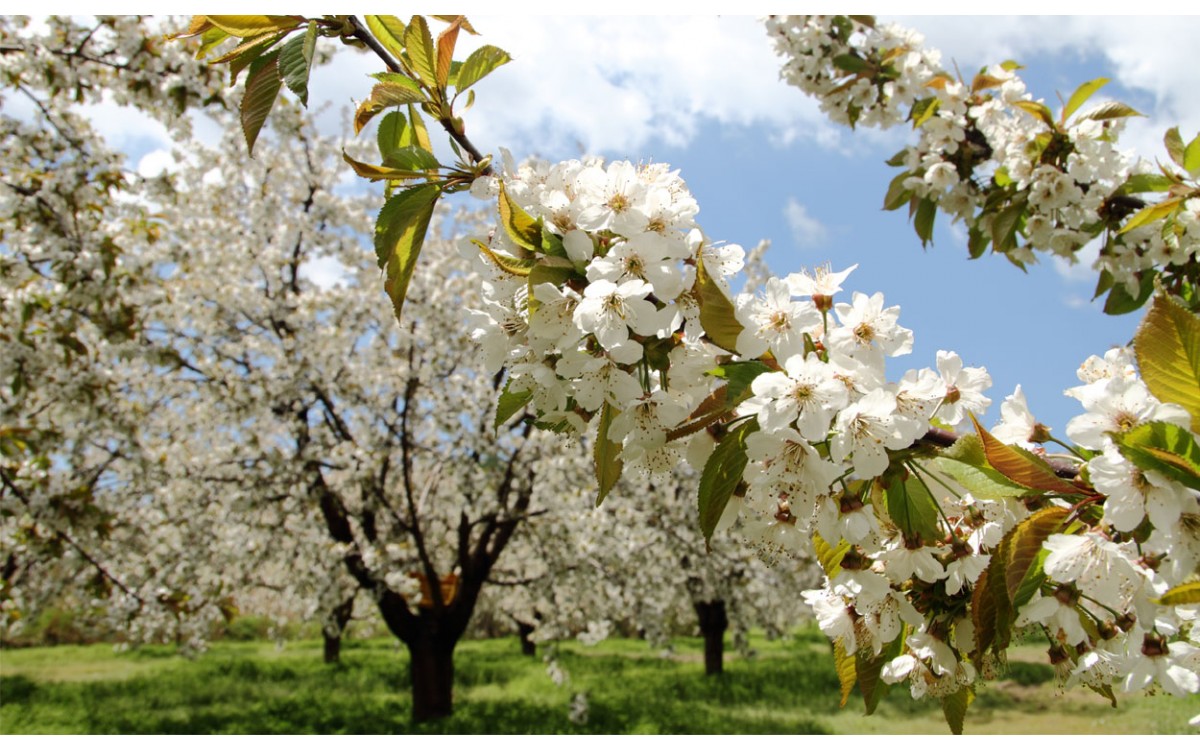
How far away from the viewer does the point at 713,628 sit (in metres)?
12.0

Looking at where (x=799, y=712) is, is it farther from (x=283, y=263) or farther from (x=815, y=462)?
(x=815, y=462)

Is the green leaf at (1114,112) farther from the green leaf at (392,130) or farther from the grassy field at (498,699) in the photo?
the grassy field at (498,699)

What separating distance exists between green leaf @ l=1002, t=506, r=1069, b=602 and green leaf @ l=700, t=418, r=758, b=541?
0.29 m

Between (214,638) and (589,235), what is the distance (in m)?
20.3

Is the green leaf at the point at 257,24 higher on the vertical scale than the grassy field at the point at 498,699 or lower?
higher

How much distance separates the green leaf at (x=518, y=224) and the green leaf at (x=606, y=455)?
0.68ft

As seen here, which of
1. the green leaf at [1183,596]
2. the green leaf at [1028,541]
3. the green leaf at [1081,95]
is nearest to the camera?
the green leaf at [1183,596]

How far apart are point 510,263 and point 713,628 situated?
12.0 metres

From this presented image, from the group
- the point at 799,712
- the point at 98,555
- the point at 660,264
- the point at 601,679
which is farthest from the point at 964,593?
the point at 601,679

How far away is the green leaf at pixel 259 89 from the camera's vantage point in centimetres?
102

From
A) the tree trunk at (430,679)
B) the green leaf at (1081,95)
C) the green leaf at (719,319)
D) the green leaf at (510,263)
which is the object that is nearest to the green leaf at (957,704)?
the green leaf at (719,319)

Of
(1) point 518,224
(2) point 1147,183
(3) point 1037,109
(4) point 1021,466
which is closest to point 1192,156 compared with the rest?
(2) point 1147,183

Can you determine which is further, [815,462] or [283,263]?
[283,263]

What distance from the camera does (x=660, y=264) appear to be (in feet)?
2.76
